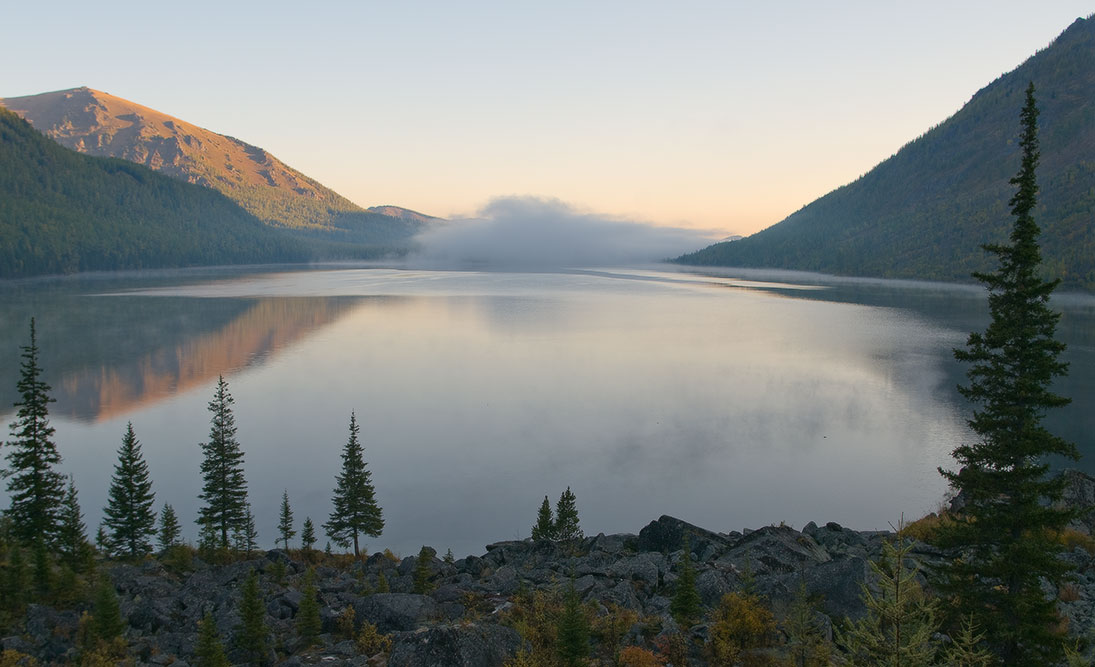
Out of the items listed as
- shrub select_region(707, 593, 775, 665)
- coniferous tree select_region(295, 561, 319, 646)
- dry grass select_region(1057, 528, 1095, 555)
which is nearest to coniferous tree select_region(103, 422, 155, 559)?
coniferous tree select_region(295, 561, 319, 646)

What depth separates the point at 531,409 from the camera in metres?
54.7

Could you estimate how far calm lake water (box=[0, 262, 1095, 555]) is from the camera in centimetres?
3591

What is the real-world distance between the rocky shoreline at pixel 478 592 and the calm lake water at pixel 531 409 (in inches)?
324

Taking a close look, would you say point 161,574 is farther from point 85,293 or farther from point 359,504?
point 85,293

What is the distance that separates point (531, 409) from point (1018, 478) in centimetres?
4299

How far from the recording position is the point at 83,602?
19719 millimetres

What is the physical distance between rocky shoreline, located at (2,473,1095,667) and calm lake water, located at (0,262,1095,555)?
8.23m

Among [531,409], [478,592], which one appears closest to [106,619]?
[478,592]

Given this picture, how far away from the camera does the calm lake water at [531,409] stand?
3591cm

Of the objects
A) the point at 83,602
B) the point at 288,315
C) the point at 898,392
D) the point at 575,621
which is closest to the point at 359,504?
the point at 83,602

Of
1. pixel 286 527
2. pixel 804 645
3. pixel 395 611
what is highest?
pixel 804 645

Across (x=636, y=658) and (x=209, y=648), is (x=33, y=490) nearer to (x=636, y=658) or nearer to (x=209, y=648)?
(x=209, y=648)

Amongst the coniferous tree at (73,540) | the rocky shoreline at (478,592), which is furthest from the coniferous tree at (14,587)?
the coniferous tree at (73,540)

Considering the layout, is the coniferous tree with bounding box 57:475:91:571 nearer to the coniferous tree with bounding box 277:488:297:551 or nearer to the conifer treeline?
the conifer treeline
